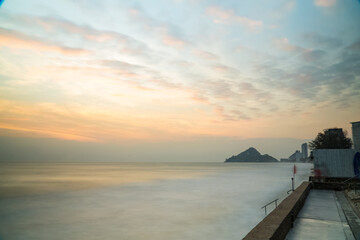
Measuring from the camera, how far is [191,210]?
23.3 metres

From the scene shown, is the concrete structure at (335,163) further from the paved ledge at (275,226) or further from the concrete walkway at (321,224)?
the paved ledge at (275,226)

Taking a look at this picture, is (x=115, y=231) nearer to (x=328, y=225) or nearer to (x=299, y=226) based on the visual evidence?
(x=299, y=226)

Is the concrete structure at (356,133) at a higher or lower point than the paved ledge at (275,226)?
higher

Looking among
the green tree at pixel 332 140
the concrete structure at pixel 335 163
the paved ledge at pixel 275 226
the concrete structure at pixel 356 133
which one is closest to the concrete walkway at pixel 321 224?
the paved ledge at pixel 275 226

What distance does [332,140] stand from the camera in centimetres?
6506

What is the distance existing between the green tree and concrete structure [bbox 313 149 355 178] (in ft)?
131

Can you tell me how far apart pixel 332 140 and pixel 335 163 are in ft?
138

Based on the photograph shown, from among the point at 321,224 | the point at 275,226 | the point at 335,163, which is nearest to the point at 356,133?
the point at 335,163

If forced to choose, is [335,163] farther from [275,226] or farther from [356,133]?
[275,226]

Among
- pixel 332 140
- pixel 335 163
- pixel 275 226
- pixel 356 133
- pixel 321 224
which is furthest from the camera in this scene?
pixel 332 140

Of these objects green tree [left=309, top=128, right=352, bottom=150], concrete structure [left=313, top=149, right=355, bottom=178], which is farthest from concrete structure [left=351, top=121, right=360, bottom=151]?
green tree [left=309, top=128, right=352, bottom=150]

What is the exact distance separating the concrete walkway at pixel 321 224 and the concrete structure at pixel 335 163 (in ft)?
54.7

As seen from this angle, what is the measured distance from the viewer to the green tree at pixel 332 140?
2522 inches

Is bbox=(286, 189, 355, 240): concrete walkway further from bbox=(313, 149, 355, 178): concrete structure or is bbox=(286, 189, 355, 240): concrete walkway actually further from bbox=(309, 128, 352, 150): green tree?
bbox=(309, 128, 352, 150): green tree
